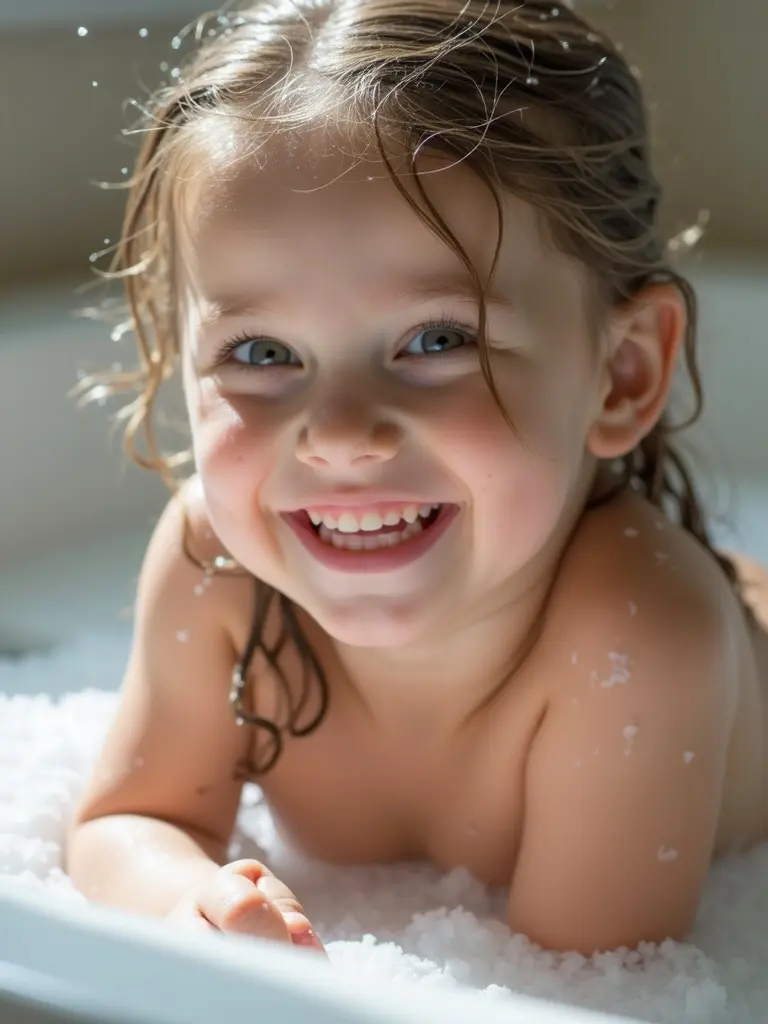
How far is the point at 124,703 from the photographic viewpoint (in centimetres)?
109

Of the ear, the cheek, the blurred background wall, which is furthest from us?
the blurred background wall

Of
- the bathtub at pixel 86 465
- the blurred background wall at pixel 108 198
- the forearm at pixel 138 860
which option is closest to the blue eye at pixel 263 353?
the forearm at pixel 138 860

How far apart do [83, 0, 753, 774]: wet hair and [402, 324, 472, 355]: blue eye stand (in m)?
0.02

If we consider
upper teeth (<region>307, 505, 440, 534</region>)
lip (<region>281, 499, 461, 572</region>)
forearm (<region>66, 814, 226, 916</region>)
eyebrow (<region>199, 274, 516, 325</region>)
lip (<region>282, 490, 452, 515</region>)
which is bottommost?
forearm (<region>66, 814, 226, 916</region>)

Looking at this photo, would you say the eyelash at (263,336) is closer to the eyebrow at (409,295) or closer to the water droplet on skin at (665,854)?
the eyebrow at (409,295)

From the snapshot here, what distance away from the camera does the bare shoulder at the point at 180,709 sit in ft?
3.47

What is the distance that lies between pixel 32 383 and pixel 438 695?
2.54 ft

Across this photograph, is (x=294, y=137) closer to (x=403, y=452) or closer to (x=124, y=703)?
(x=403, y=452)

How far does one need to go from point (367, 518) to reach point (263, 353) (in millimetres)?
118

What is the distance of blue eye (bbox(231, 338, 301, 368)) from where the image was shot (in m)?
0.88

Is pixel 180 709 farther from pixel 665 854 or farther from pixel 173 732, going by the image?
pixel 665 854

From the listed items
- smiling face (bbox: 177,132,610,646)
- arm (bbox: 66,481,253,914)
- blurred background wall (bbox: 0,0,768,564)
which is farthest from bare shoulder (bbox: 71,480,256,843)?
blurred background wall (bbox: 0,0,768,564)

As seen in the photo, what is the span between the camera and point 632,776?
0.93m

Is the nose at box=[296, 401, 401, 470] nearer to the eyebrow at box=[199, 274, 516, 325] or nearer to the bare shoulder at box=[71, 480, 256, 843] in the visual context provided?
the eyebrow at box=[199, 274, 516, 325]
